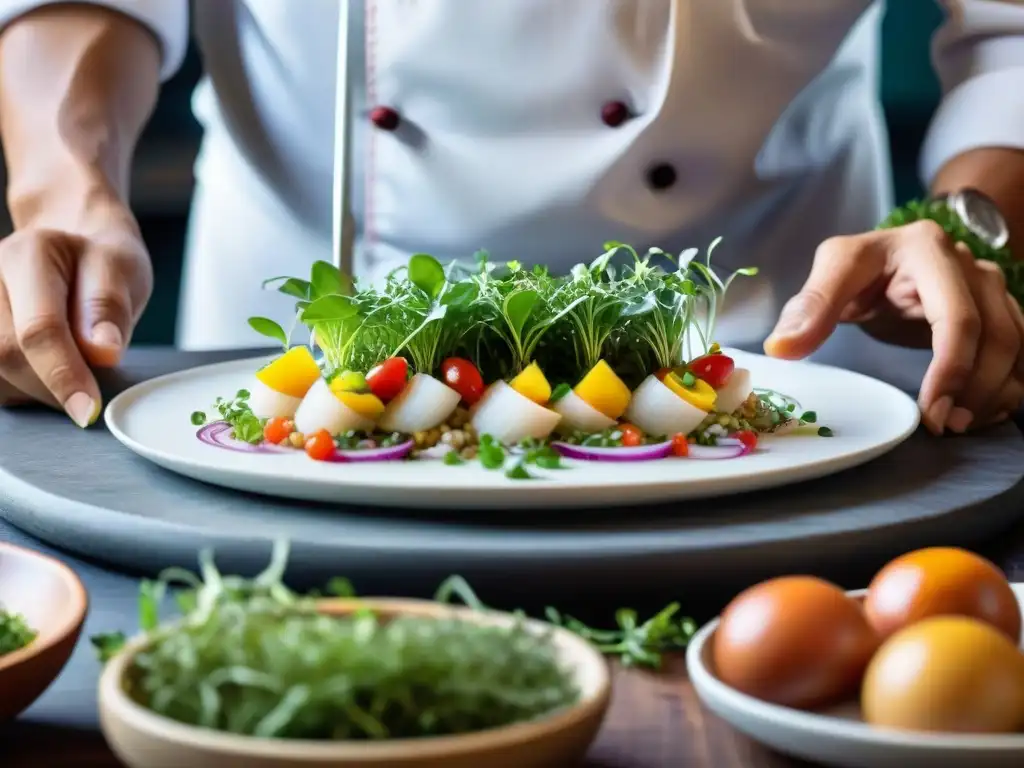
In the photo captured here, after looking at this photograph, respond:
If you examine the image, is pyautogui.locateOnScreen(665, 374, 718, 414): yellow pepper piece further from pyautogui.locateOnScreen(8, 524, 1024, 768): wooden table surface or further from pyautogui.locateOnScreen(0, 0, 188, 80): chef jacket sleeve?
pyautogui.locateOnScreen(0, 0, 188, 80): chef jacket sleeve

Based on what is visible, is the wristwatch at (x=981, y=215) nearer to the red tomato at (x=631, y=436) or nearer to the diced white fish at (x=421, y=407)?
the red tomato at (x=631, y=436)

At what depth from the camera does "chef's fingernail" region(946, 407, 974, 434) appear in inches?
58.5

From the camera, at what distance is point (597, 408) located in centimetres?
133

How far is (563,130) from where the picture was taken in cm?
201

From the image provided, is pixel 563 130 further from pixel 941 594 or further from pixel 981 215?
pixel 941 594

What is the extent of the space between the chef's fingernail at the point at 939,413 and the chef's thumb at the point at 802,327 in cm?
17

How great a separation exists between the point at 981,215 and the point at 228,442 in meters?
1.21

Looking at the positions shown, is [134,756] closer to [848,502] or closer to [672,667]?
[672,667]

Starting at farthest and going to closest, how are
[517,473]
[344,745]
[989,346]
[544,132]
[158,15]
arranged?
[158,15], [544,132], [989,346], [517,473], [344,745]

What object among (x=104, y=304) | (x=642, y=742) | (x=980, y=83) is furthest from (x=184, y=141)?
(x=642, y=742)

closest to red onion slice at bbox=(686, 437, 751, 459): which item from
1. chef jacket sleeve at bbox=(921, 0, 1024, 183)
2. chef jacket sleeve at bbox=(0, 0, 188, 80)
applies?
chef jacket sleeve at bbox=(921, 0, 1024, 183)

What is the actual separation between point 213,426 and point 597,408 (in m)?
0.40

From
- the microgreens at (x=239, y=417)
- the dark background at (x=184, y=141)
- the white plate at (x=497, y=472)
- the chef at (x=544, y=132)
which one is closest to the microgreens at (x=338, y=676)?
the white plate at (x=497, y=472)

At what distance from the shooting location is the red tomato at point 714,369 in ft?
4.63
